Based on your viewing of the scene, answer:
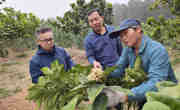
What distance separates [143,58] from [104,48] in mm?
1045

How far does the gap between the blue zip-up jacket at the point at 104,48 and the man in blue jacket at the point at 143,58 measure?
2.61 ft

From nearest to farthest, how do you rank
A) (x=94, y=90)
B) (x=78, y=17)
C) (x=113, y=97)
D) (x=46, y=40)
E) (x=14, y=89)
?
(x=94, y=90), (x=113, y=97), (x=46, y=40), (x=14, y=89), (x=78, y=17)

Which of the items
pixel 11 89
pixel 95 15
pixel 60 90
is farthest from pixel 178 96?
pixel 11 89

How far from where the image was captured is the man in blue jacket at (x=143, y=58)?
0.97m

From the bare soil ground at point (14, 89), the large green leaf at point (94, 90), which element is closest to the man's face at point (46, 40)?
the large green leaf at point (94, 90)

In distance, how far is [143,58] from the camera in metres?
1.12

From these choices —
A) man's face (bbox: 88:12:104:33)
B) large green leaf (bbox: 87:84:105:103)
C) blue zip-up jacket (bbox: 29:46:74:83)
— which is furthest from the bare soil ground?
large green leaf (bbox: 87:84:105:103)

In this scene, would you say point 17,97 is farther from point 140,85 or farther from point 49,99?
point 140,85

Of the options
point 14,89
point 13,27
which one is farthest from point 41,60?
point 13,27

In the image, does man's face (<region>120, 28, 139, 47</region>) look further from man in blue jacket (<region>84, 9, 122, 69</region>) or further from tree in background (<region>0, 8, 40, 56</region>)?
tree in background (<region>0, 8, 40, 56</region>)

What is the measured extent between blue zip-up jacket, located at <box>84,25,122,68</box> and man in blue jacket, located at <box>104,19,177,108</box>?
79cm

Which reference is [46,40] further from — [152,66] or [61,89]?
[152,66]

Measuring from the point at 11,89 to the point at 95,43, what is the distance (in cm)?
409

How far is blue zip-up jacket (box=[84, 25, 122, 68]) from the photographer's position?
2131 mm
